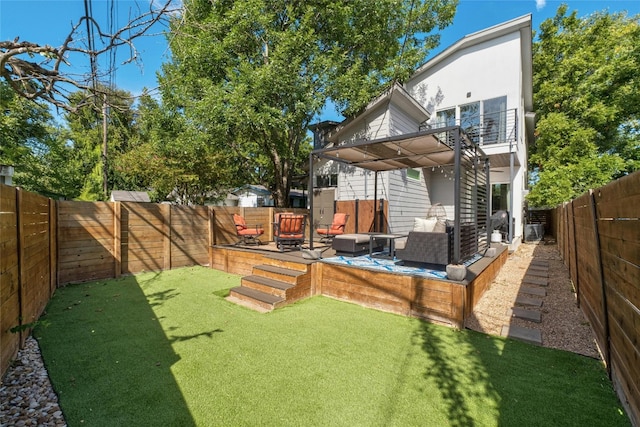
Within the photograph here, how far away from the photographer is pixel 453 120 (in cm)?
1237

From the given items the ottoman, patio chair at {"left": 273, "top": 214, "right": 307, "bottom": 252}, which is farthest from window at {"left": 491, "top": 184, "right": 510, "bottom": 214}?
patio chair at {"left": 273, "top": 214, "right": 307, "bottom": 252}

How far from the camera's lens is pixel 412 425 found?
231 cm

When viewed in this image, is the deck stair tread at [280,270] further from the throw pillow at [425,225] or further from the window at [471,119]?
the window at [471,119]

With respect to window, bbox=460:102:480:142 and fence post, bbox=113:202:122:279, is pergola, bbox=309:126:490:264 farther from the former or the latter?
fence post, bbox=113:202:122:279

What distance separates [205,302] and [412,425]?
164 inches

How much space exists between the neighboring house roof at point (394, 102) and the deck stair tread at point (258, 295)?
729 cm

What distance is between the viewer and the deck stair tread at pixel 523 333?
3.80 meters

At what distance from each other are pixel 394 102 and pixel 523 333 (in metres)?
8.26

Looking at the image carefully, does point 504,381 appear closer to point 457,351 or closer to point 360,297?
point 457,351

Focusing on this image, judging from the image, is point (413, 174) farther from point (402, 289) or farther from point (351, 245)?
point (402, 289)

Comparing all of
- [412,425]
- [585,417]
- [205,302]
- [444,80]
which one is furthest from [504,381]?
[444,80]

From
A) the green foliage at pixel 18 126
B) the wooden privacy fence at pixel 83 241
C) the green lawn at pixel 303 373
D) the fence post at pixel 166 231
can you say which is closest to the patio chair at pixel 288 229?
the wooden privacy fence at pixel 83 241

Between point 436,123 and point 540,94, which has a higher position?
point 540,94

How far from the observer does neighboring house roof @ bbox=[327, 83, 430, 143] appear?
9711mm
